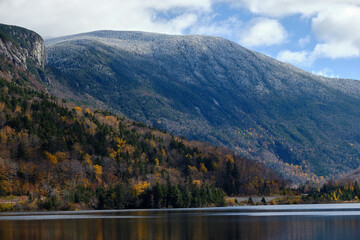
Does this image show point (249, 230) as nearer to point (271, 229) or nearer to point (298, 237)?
point (271, 229)

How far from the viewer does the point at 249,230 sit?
3583 inches

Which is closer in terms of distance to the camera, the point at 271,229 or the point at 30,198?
the point at 271,229

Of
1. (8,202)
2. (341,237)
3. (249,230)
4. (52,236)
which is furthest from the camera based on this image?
(8,202)

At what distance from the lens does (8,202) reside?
636ft

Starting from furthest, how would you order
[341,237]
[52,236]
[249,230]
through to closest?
[249,230] → [52,236] → [341,237]

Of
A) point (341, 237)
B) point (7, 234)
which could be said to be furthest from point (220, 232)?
point (7, 234)

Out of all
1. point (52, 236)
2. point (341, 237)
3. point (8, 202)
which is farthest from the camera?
point (8, 202)

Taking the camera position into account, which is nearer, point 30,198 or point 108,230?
point 108,230

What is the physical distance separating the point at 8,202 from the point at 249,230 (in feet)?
420

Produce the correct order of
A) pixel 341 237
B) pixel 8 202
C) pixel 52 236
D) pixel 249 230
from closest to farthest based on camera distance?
pixel 341 237 → pixel 52 236 → pixel 249 230 → pixel 8 202

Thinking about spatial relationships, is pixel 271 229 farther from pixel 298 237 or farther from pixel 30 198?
pixel 30 198

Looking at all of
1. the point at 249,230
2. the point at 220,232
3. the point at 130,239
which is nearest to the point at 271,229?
the point at 249,230

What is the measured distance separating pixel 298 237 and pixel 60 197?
137 meters

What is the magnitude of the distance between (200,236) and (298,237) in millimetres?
14901
